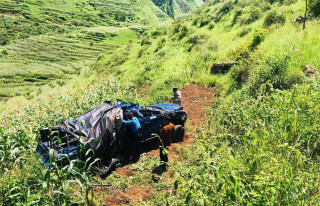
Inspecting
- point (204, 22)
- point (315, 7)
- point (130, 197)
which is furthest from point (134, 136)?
point (204, 22)

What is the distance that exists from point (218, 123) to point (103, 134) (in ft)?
10.0

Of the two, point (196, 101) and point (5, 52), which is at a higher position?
point (196, 101)

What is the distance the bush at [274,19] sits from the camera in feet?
47.6

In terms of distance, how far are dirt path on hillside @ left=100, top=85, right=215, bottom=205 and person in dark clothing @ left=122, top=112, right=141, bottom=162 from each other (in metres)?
0.54

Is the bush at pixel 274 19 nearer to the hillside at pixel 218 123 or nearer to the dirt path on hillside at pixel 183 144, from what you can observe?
the hillside at pixel 218 123

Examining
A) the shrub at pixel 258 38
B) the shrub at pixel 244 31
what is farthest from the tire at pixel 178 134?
the shrub at pixel 244 31

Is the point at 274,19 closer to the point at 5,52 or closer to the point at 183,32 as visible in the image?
the point at 183,32

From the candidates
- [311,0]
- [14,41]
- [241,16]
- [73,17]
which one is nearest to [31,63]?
[14,41]

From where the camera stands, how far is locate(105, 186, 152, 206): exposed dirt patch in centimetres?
456

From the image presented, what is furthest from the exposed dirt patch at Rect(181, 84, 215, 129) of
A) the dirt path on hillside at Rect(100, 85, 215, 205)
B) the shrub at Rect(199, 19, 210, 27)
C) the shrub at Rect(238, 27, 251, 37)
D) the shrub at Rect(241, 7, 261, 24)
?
the shrub at Rect(199, 19, 210, 27)

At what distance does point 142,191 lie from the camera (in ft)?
16.2

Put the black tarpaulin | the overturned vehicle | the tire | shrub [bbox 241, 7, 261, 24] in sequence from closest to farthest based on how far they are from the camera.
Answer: the overturned vehicle → the black tarpaulin → the tire → shrub [bbox 241, 7, 261, 24]

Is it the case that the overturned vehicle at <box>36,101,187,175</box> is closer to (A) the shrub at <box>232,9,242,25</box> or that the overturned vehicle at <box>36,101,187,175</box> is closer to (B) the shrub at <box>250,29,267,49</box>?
(B) the shrub at <box>250,29,267,49</box>

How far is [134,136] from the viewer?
6.30m
